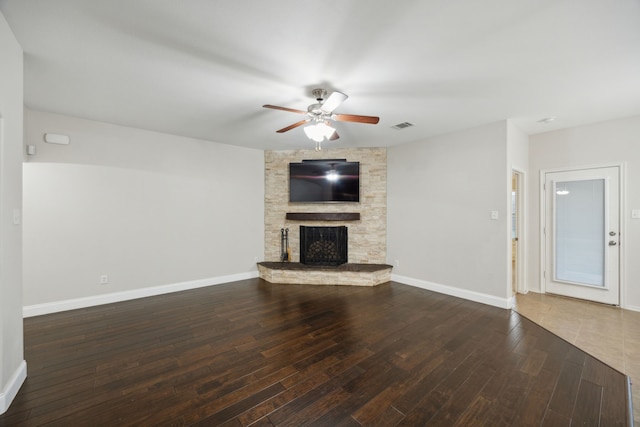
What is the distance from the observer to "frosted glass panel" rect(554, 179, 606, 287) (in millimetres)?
3941

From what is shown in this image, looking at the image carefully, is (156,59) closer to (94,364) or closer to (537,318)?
(94,364)

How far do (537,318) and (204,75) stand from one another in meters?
4.79

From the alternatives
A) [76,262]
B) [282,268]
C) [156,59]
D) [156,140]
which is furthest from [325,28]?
[76,262]

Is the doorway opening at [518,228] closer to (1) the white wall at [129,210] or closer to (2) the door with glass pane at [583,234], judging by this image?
(2) the door with glass pane at [583,234]

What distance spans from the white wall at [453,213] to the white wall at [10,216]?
487cm

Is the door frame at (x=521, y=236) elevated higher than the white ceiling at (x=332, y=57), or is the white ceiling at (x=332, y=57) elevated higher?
the white ceiling at (x=332, y=57)

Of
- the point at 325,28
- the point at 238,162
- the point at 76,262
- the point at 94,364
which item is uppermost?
the point at 325,28

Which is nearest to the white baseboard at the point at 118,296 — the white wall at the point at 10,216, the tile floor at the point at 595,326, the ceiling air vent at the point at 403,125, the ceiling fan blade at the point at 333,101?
the white wall at the point at 10,216

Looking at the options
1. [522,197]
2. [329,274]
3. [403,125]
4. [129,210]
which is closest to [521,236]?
[522,197]

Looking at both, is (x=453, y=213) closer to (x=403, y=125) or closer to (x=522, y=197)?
(x=522, y=197)

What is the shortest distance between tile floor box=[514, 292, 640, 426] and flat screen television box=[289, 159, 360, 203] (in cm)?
326

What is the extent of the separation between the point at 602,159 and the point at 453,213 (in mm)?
2161

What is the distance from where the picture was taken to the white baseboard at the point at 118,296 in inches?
133

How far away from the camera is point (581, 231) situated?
13.4 ft
